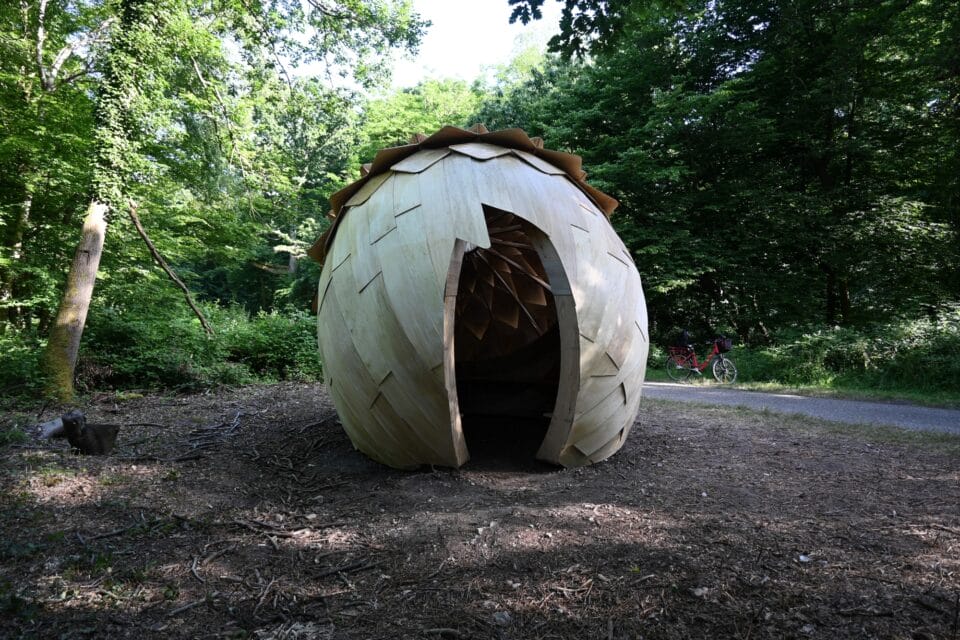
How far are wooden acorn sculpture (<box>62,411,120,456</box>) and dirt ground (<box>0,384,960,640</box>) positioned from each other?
179 millimetres

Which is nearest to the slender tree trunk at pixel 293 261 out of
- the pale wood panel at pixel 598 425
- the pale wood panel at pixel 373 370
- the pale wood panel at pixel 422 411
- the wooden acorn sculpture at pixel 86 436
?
the wooden acorn sculpture at pixel 86 436

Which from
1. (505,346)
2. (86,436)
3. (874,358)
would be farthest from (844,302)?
(86,436)

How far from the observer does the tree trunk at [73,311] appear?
721 centimetres

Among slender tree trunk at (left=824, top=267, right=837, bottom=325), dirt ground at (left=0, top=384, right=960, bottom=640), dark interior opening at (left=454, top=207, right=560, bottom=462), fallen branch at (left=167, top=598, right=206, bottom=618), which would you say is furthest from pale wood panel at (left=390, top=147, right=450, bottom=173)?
slender tree trunk at (left=824, top=267, right=837, bottom=325)

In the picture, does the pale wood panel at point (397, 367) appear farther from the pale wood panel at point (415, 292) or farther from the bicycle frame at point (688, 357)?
the bicycle frame at point (688, 357)

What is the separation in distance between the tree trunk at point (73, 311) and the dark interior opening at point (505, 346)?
5507 mm

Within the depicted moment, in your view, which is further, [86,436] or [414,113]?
[414,113]

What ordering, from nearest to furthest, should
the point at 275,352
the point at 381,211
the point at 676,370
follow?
the point at 381,211 → the point at 275,352 → the point at 676,370

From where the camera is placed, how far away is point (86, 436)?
4.37 m

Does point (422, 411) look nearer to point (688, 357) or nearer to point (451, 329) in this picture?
point (451, 329)

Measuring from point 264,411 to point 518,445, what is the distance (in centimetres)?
340

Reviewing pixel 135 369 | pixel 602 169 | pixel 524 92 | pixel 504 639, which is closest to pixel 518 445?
pixel 504 639

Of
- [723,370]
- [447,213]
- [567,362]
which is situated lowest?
[723,370]

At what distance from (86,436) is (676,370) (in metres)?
12.6
